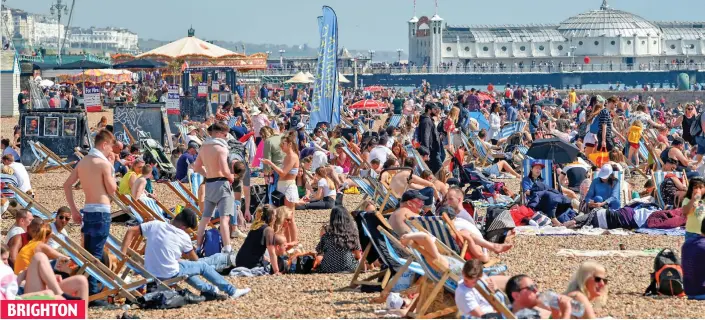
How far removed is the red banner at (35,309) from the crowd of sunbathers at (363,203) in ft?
0.53

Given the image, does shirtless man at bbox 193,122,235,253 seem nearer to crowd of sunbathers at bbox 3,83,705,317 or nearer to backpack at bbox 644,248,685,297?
crowd of sunbathers at bbox 3,83,705,317

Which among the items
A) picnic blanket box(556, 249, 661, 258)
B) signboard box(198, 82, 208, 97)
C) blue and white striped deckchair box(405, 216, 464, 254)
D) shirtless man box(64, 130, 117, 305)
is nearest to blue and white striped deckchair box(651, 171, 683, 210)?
picnic blanket box(556, 249, 661, 258)

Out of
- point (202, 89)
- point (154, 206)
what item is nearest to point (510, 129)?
point (202, 89)

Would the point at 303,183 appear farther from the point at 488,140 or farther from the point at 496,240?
the point at 488,140

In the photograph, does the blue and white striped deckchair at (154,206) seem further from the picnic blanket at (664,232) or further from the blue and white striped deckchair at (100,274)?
the picnic blanket at (664,232)

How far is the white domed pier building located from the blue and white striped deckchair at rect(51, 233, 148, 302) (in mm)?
120887

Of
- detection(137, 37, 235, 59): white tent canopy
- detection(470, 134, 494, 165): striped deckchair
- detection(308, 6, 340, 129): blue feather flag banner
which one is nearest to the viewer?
detection(470, 134, 494, 165): striped deckchair

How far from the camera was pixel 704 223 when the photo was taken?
7551 millimetres

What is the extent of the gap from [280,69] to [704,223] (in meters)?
90.3

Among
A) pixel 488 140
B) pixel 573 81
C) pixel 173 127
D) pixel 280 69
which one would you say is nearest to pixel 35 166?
pixel 173 127

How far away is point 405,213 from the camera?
788 cm

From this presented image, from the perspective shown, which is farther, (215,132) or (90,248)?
(215,132)

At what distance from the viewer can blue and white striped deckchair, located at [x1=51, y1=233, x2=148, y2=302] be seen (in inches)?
282

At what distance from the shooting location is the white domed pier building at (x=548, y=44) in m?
129
